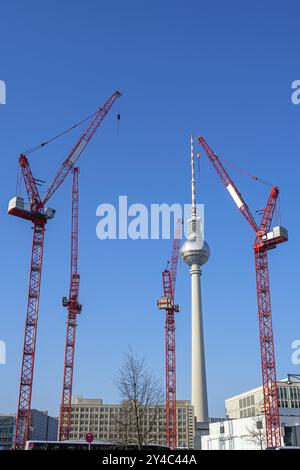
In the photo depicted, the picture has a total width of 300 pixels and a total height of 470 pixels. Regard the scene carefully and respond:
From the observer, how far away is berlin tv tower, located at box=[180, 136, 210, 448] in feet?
468

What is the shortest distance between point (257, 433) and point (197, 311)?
66237 mm

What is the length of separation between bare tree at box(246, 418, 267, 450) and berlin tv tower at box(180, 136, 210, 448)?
41.8 metres

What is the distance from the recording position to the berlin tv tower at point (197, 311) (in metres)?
143

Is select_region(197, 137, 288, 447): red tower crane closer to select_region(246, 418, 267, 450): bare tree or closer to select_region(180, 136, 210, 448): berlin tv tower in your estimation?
select_region(246, 418, 267, 450): bare tree

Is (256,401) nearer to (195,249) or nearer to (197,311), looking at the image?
(197,311)

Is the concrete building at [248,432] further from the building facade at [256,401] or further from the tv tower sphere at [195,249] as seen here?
the tv tower sphere at [195,249]

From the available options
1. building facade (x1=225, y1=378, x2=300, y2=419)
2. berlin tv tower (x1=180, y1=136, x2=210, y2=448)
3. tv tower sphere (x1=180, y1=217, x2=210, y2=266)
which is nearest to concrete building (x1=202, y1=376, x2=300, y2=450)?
building facade (x1=225, y1=378, x2=300, y2=419)

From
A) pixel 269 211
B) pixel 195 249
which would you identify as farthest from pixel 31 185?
pixel 195 249

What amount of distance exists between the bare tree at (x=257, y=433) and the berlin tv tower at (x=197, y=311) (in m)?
41.8

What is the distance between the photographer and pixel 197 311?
489 ft
